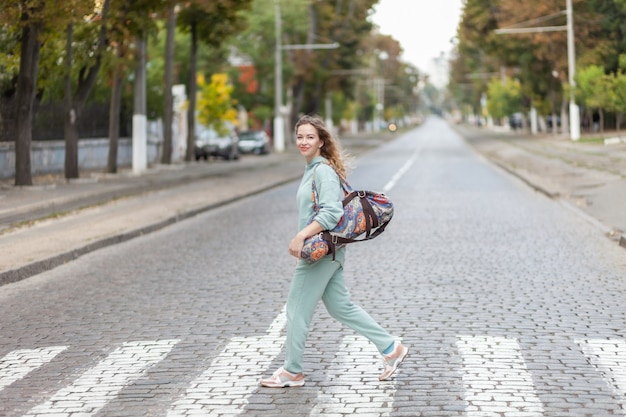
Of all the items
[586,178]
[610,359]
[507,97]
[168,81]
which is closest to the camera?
[610,359]

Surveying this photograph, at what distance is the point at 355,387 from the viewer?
22.4ft

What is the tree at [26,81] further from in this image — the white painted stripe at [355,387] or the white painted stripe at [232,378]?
the white painted stripe at [355,387]

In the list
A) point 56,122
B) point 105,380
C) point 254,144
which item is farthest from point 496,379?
point 254,144

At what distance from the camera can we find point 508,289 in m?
11.0

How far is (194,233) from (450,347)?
1014 centimetres

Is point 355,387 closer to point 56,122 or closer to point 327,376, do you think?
point 327,376

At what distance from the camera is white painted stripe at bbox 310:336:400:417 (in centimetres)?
627

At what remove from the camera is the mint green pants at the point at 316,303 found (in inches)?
265

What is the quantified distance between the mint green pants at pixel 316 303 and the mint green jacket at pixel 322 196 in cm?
29

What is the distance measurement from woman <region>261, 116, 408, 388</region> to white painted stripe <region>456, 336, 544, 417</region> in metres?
0.54

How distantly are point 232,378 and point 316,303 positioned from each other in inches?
29.9

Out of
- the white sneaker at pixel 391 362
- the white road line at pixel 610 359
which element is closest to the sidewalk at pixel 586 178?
the white road line at pixel 610 359

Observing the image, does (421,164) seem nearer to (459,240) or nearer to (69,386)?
(459,240)

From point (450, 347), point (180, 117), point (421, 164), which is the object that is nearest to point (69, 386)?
point (450, 347)
